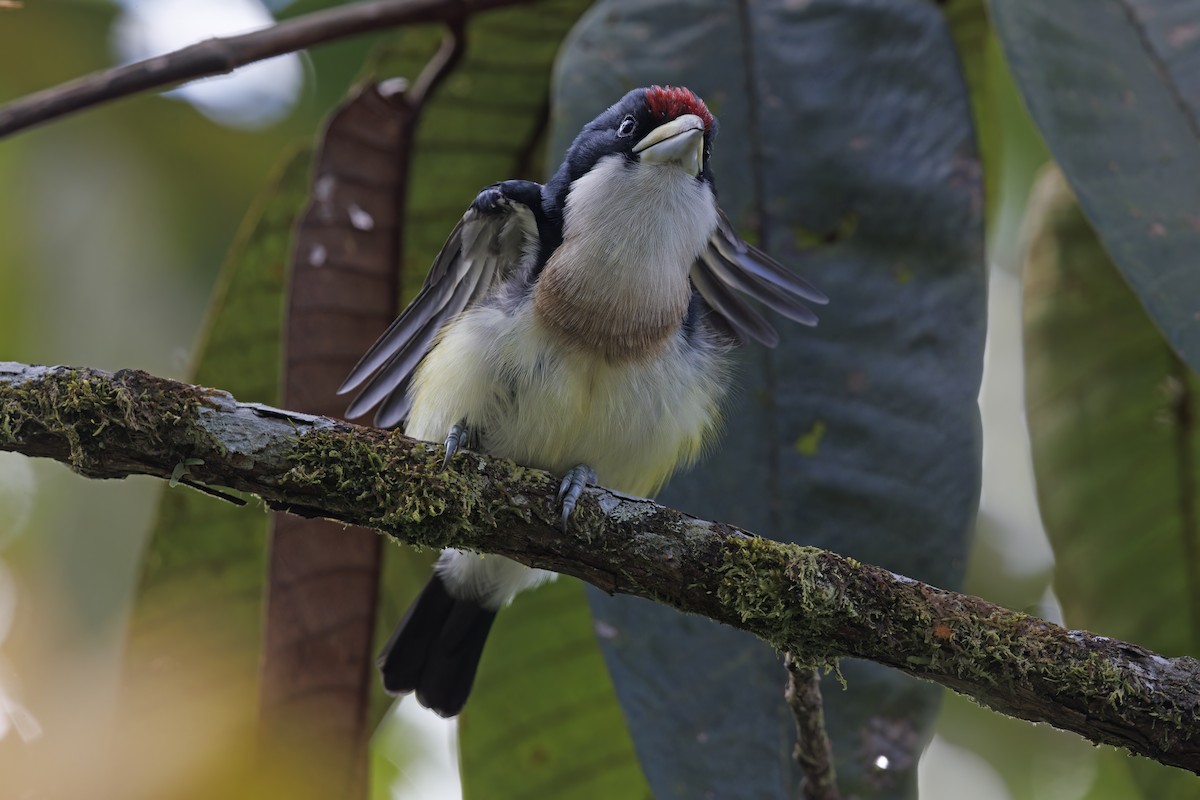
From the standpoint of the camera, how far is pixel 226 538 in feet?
10.7

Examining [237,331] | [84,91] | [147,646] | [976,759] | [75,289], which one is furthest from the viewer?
[976,759]

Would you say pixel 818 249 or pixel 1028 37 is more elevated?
pixel 1028 37

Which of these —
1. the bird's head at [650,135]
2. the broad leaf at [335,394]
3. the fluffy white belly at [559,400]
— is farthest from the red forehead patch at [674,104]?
the broad leaf at [335,394]

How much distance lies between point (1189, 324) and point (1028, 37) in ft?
2.44

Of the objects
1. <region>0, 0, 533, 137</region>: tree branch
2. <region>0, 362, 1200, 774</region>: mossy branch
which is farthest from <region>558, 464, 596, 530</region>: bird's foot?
<region>0, 0, 533, 137</region>: tree branch

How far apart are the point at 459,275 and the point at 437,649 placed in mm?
937

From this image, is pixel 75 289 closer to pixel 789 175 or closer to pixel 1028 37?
pixel 789 175

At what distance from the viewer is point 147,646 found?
300 cm

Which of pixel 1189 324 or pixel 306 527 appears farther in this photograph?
pixel 306 527

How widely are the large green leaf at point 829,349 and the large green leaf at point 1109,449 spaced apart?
736mm

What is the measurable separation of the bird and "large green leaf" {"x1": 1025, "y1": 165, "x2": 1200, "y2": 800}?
86cm

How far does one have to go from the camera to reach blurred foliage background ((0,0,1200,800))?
305 centimetres

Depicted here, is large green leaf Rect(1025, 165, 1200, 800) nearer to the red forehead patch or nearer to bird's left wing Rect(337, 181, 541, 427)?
the red forehead patch

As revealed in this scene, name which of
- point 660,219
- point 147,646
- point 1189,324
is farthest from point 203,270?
point 1189,324
